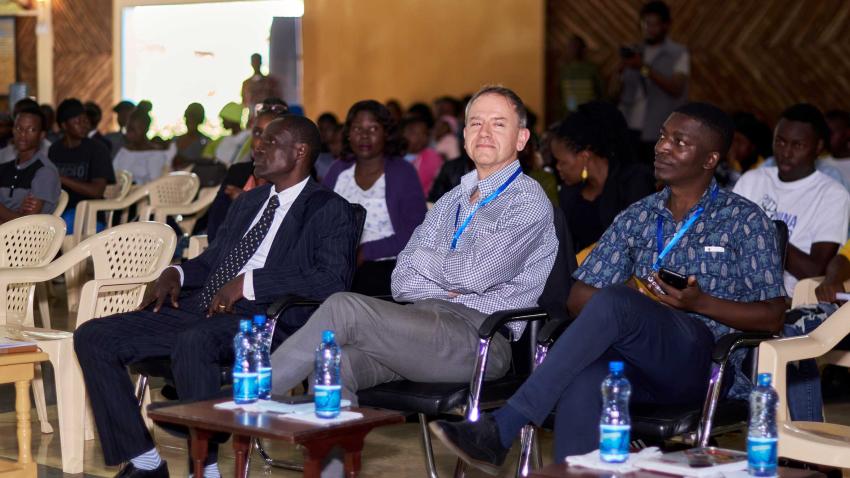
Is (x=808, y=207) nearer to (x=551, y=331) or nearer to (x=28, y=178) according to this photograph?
(x=551, y=331)

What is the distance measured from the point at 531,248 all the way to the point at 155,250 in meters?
1.83

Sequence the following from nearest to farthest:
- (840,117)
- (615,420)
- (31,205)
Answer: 1. (615,420)
2. (31,205)
3. (840,117)

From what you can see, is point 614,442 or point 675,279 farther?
point 675,279

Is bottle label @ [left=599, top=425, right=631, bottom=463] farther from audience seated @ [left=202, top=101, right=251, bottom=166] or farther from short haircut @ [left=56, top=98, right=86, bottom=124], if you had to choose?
audience seated @ [left=202, top=101, right=251, bottom=166]

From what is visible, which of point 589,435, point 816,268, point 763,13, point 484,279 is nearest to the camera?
point 589,435

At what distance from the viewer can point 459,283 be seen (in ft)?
13.0

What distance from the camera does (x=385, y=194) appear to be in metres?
5.71

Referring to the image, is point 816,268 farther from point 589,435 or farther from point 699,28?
point 699,28

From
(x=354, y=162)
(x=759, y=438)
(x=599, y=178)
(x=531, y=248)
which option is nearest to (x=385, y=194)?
(x=354, y=162)

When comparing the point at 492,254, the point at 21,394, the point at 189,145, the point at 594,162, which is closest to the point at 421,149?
the point at 189,145

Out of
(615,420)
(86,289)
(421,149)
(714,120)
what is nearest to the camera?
(615,420)

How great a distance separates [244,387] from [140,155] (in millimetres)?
7449

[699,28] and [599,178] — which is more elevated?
[699,28]

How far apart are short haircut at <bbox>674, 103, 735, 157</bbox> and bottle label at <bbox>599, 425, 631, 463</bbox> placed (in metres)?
1.31
